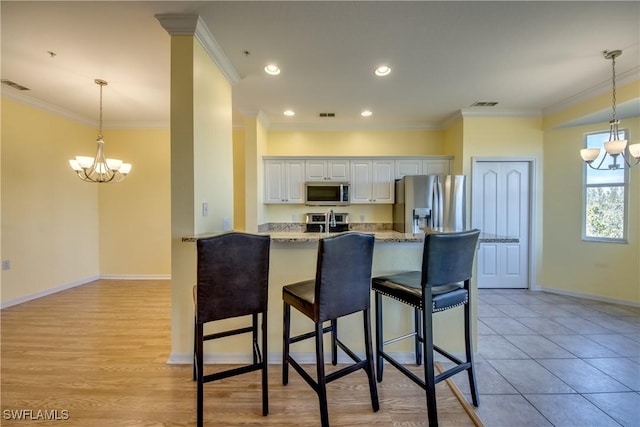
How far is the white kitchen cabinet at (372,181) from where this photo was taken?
4.39 metres

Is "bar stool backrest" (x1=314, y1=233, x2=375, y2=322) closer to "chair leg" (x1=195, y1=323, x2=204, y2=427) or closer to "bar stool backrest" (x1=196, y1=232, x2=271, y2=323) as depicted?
"bar stool backrest" (x1=196, y1=232, x2=271, y2=323)

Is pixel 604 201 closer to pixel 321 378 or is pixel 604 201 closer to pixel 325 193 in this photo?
pixel 325 193

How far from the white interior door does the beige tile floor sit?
74cm

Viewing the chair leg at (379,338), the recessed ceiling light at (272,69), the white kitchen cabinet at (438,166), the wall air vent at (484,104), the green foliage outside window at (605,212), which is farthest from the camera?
the white kitchen cabinet at (438,166)

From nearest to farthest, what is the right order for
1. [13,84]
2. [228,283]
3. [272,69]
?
[228,283] < [272,69] < [13,84]

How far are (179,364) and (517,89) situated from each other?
4639mm

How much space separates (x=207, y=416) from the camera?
5.32 feet

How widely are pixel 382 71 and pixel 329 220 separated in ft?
8.01

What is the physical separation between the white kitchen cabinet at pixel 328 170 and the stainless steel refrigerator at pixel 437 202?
41.1 inches

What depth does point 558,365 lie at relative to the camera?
7.03 feet

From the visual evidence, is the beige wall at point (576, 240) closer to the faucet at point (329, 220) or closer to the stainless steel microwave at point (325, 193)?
the stainless steel microwave at point (325, 193)

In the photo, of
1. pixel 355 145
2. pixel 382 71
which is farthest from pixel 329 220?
pixel 382 71

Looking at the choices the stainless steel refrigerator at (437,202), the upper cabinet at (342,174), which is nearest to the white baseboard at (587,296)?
the stainless steel refrigerator at (437,202)

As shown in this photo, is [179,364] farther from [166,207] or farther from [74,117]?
[74,117]
